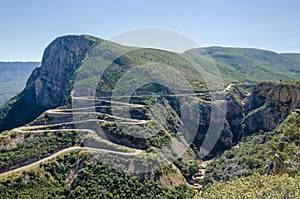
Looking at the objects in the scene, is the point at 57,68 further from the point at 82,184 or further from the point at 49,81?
the point at 82,184

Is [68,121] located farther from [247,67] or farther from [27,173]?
[247,67]

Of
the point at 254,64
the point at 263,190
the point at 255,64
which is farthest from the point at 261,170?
the point at 255,64

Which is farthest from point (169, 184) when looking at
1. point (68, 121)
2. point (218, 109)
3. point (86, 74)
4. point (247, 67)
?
point (247, 67)

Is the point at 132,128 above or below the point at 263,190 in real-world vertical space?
below

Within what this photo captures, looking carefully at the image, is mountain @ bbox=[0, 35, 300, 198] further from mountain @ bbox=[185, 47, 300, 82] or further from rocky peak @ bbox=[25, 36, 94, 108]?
mountain @ bbox=[185, 47, 300, 82]

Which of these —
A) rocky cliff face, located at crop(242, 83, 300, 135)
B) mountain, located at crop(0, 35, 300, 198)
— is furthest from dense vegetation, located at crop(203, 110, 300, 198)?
rocky cliff face, located at crop(242, 83, 300, 135)

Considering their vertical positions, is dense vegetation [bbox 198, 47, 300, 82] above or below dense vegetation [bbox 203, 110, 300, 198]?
above
